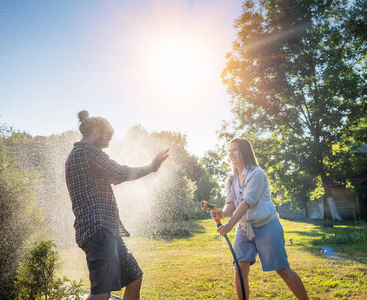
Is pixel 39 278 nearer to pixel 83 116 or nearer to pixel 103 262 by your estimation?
pixel 103 262

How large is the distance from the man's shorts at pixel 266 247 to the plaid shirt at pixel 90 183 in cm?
142

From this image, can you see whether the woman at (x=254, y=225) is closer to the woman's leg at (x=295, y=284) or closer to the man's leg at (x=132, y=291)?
the woman's leg at (x=295, y=284)

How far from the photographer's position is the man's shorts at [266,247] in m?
2.73

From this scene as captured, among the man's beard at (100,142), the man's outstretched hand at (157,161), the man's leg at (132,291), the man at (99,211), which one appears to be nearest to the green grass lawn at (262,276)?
the man's leg at (132,291)

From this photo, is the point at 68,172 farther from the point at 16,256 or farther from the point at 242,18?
the point at 242,18

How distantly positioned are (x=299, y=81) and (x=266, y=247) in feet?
49.7

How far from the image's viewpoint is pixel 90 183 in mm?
2236

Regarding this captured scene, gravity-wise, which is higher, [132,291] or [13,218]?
[13,218]

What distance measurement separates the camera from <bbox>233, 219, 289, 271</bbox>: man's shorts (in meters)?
2.73

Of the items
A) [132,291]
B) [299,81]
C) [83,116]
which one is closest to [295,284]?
[132,291]

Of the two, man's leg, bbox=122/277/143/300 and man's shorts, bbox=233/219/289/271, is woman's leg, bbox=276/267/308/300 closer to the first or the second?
man's shorts, bbox=233/219/289/271

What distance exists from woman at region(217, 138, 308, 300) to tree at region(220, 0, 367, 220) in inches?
501

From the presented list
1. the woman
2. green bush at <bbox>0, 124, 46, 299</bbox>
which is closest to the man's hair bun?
the woman

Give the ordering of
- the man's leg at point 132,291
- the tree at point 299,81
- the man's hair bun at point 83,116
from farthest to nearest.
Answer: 1. the tree at point 299,81
2. the man's hair bun at point 83,116
3. the man's leg at point 132,291
